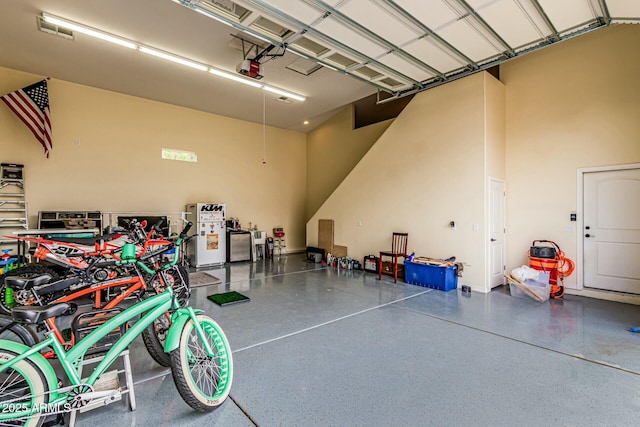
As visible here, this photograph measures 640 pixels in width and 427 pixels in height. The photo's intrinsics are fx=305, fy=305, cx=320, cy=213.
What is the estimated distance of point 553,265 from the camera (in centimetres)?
516

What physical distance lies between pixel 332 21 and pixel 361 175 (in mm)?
4140

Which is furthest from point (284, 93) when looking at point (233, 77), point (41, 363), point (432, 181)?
point (41, 363)

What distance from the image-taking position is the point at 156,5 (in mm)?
4105

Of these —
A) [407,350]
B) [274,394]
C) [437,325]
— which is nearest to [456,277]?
[437,325]

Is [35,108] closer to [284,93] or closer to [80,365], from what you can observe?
[284,93]

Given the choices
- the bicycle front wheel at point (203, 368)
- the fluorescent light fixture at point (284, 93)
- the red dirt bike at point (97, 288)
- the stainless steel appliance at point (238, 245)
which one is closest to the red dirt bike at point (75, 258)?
the red dirt bike at point (97, 288)

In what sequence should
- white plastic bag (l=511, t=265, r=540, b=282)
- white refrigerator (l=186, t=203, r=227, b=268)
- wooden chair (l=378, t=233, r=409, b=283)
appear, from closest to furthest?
white plastic bag (l=511, t=265, r=540, b=282)
wooden chair (l=378, t=233, r=409, b=283)
white refrigerator (l=186, t=203, r=227, b=268)

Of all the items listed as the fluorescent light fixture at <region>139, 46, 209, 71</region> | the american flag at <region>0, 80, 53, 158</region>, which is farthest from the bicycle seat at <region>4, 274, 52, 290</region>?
the american flag at <region>0, 80, 53, 158</region>

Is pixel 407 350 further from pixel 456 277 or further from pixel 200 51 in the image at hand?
pixel 200 51

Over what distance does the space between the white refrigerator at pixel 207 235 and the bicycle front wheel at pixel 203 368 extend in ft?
18.1

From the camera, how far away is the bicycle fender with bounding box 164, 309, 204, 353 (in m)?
2.06

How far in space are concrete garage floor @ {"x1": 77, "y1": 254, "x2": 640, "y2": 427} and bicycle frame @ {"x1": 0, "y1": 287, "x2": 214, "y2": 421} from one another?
1.53ft

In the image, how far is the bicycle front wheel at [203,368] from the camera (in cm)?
205

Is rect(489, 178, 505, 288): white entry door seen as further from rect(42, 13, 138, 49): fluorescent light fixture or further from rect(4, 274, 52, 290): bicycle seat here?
rect(42, 13, 138, 49): fluorescent light fixture
